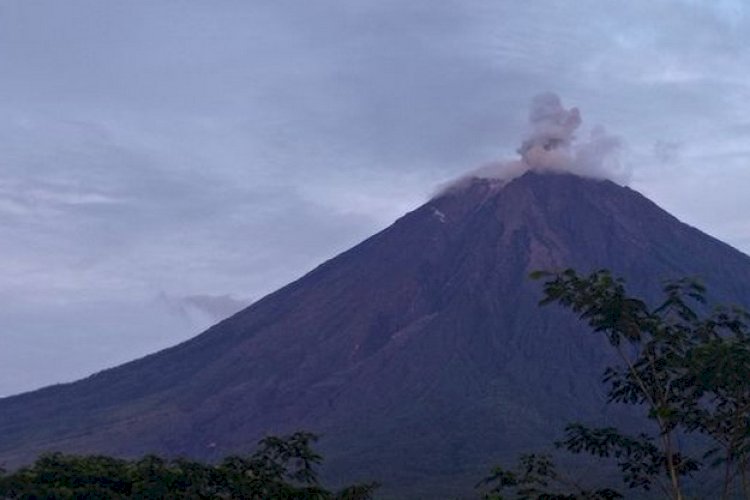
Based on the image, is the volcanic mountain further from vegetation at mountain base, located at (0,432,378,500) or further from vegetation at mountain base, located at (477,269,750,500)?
vegetation at mountain base, located at (477,269,750,500)

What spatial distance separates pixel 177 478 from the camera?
13852 mm

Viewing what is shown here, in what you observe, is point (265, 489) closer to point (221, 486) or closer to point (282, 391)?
point (221, 486)

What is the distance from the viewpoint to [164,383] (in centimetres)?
12069

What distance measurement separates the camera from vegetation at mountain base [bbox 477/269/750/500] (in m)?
11.9

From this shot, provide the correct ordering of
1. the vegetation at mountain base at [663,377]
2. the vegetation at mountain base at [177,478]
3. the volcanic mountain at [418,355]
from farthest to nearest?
1. the volcanic mountain at [418,355]
2. the vegetation at mountain base at [177,478]
3. the vegetation at mountain base at [663,377]

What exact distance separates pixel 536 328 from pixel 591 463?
32.5 metres

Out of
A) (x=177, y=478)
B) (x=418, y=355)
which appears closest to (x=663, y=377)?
(x=177, y=478)

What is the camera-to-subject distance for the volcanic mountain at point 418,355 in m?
93.7

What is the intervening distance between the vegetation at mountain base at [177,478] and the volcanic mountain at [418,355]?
213 feet

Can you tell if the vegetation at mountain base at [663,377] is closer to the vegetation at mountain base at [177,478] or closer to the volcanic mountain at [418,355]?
the vegetation at mountain base at [177,478]

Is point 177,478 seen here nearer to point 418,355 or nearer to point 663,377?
point 663,377

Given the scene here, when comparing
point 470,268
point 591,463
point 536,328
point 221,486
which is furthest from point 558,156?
point 221,486

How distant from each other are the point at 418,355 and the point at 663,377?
9614cm

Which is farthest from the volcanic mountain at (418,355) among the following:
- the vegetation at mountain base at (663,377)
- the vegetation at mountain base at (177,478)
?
the vegetation at mountain base at (663,377)
